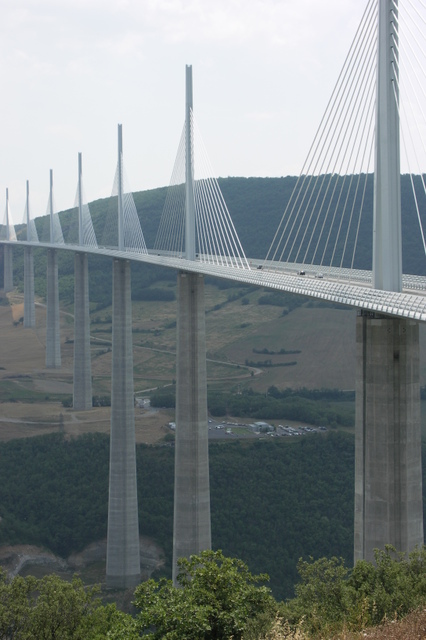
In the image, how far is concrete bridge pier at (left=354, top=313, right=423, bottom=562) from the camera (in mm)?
14047

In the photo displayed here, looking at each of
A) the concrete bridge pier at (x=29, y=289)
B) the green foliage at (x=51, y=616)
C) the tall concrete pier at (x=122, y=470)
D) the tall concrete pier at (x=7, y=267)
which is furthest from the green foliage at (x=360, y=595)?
the tall concrete pier at (x=7, y=267)

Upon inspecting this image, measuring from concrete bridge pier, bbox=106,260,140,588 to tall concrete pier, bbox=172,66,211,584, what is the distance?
213 inches

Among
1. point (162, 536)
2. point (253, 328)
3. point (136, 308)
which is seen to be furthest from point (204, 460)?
point (136, 308)

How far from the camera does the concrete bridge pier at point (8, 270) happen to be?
81438 millimetres

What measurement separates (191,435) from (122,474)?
21.6 feet

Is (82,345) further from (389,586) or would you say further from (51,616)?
(389,586)

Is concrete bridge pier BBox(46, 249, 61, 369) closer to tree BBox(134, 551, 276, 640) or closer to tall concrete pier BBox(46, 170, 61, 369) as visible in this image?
tall concrete pier BBox(46, 170, 61, 369)

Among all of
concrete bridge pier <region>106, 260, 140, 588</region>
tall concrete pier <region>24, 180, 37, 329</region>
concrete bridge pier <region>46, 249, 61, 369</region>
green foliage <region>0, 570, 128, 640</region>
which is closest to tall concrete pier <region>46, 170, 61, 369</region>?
concrete bridge pier <region>46, 249, 61, 369</region>

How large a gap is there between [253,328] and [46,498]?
3116 cm

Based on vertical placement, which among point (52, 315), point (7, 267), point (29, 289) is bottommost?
point (52, 315)

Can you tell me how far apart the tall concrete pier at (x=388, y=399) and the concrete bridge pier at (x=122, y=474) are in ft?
57.1

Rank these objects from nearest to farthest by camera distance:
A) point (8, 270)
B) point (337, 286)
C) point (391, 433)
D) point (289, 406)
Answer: point (391, 433) → point (337, 286) → point (289, 406) → point (8, 270)

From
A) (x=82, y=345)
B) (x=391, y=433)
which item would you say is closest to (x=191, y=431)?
(x=391, y=433)

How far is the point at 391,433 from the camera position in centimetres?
1405
